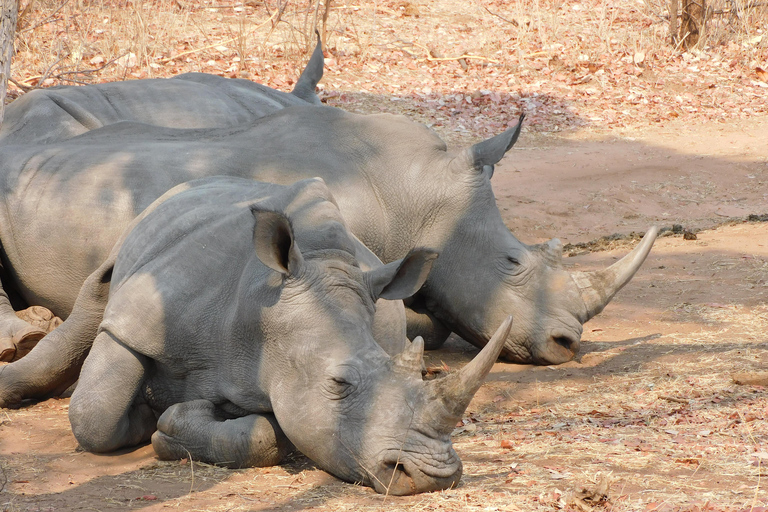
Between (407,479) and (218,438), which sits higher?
(407,479)

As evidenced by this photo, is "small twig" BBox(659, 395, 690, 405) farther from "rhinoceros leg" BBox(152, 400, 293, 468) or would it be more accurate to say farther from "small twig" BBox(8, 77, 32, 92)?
"small twig" BBox(8, 77, 32, 92)

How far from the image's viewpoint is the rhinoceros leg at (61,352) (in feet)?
16.6

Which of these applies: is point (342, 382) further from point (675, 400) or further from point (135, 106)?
point (135, 106)

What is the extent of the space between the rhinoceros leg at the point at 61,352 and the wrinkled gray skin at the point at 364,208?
82cm

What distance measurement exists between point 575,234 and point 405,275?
586cm

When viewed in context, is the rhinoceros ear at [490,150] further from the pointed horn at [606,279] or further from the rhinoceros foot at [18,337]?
the rhinoceros foot at [18,337]

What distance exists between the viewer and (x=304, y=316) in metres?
4.09

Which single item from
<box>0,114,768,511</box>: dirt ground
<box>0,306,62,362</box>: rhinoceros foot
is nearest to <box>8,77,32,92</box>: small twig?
<box>0,114,768,511</box>: dirt ground

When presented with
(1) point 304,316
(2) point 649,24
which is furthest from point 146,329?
(2) point 649,24

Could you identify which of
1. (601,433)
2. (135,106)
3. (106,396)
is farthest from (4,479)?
(135,106)

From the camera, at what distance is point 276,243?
407cm

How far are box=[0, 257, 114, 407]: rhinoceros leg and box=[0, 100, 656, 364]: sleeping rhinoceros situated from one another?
0.80 meters

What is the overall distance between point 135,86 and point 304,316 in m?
4.55

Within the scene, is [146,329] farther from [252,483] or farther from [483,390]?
[483,390]
